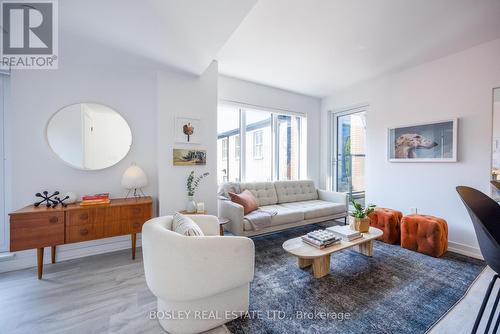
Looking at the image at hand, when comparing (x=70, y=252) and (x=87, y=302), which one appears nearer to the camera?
(x=87, y=302)

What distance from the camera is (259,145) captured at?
4367mm

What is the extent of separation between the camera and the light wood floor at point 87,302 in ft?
4.88

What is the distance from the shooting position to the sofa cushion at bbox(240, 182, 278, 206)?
355cm

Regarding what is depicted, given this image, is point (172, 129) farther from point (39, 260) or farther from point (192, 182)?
point (39, 260)

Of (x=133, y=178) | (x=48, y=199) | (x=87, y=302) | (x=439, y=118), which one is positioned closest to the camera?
(x=87, y=302)

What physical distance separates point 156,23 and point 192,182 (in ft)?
6.35

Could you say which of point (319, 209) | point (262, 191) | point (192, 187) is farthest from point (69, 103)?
point (319, 209)

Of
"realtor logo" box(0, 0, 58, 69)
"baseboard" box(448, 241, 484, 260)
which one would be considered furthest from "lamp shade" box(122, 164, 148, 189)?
"baseboard" box(448, 241, 484, 260)

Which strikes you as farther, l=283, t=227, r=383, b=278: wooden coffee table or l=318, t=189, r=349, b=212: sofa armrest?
l=318, t=189, r=349, b=212: sofa armrest

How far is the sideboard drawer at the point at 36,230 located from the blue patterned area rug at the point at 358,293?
6.46 ft

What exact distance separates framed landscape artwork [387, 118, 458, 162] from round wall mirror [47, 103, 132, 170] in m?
4.23

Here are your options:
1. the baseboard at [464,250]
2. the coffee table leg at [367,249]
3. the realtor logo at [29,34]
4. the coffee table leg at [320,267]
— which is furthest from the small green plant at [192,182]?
the baseboard at [464,250]

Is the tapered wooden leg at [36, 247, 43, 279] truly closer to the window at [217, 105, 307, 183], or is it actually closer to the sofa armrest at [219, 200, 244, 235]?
the sofa armrest at [219, 200, 244, 235]

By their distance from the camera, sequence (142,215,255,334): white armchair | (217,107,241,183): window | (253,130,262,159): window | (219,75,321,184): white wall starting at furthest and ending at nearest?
1. (253,130,262,159): window
2. (217,107,241,183): window
3. (219,75,321,184): white wall
4. (142,215,255,334): white armchair
